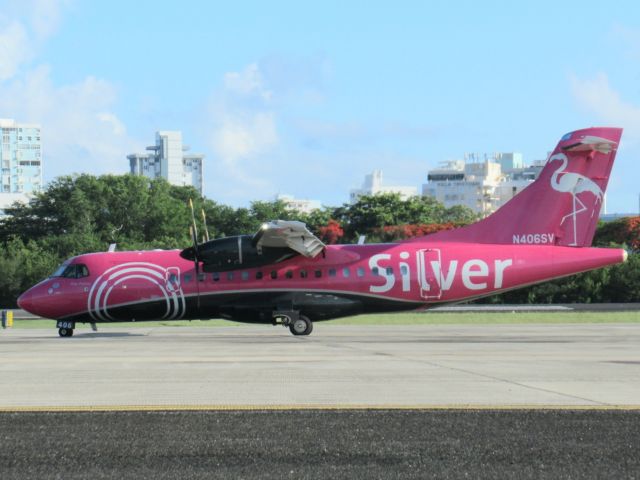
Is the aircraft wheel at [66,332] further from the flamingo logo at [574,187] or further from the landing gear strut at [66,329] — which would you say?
the flamingo logo at [574,187]

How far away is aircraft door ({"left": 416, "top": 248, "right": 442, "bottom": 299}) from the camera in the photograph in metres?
27.8

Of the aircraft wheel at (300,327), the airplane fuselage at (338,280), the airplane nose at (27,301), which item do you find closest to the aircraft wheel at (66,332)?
the airplane fuselage at (338,280)

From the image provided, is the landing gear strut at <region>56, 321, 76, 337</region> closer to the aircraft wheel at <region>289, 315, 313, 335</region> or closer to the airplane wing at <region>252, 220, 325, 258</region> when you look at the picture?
the airplane wing at <region>252, 220, 325, 258</region>

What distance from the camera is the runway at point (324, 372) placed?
1286 centimetres

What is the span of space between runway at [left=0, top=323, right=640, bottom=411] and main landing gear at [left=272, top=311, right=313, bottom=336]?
1.18 m

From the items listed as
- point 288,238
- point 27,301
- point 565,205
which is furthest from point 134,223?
point 565,205

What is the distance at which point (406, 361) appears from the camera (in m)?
18.5

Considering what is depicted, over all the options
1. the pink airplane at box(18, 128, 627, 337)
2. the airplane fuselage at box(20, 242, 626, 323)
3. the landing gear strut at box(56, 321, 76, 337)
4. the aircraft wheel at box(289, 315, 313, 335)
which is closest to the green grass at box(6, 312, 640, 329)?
the landing gear strut at box(56, 321, 76, 337)

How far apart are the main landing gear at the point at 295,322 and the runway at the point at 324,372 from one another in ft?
3.87

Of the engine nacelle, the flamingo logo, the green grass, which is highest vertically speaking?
the flamingo logo

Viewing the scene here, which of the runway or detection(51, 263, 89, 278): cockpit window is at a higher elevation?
detection(51, 263, 89, 278): cockpit window

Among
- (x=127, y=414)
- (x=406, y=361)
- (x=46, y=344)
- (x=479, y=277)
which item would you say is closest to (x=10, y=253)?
(x=46, y=344)

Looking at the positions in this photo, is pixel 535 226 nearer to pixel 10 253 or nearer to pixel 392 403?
pixel 392 403

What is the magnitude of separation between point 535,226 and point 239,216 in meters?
71.0
